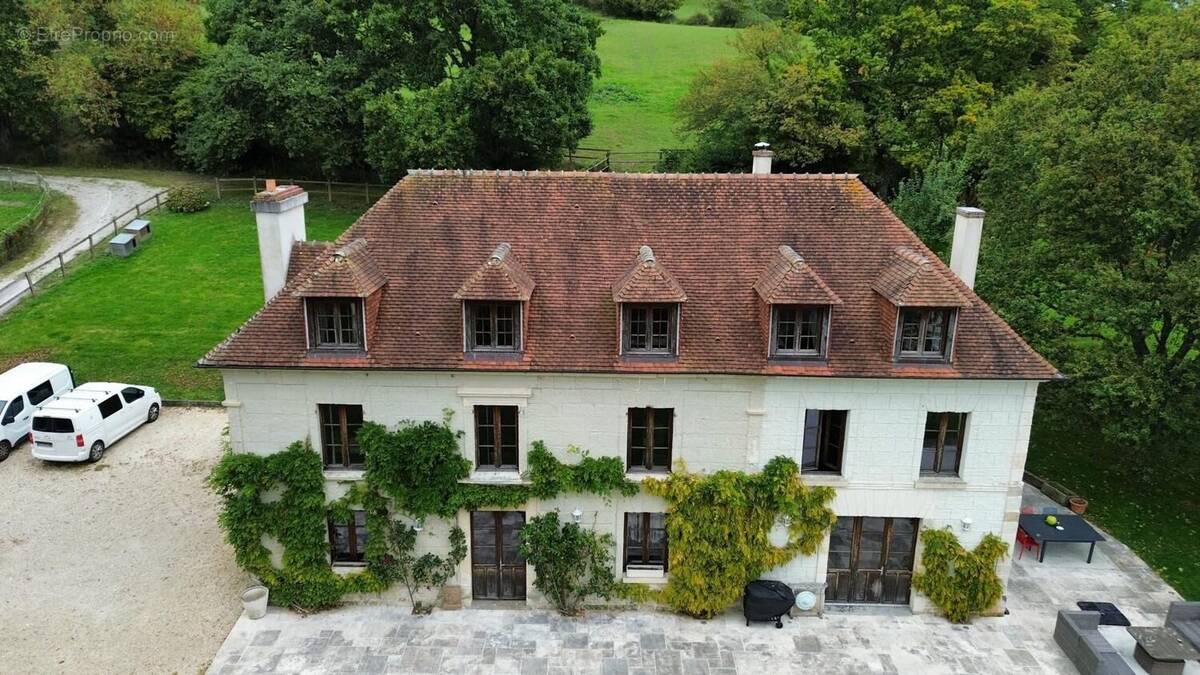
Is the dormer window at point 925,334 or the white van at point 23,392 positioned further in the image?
the white van at point 23,392

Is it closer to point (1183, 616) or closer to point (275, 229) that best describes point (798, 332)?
point (1183, 616)

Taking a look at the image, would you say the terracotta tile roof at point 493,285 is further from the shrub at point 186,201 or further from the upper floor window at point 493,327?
the shrub at point 186,201

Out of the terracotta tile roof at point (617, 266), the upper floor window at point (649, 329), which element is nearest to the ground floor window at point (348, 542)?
the terracotta tile roof at point (617, 266)

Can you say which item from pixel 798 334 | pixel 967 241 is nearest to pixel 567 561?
pixel 798 334

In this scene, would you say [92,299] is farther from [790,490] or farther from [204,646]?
[790,490]

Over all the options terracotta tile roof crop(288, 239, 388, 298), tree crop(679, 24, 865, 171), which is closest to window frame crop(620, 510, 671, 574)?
terracotta tile roof crop(288, 239, 388, 298)

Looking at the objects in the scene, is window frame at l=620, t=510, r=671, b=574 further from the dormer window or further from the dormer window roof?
the dormer window

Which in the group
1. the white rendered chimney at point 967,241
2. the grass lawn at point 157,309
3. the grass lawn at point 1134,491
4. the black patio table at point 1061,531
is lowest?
the grass lawn at point 1134,491

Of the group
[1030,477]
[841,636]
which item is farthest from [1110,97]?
[841,636]
